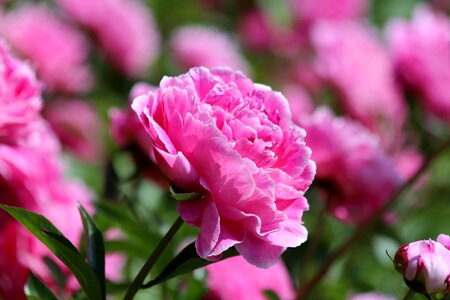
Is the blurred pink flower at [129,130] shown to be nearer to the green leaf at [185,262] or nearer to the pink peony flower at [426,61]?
the green leaf at [185,262]

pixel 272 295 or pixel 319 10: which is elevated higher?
pixel 272 295

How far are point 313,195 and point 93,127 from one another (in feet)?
1.83

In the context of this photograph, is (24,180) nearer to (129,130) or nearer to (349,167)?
(129,130)

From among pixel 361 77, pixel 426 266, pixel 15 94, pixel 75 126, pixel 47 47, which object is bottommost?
pixel 75 126

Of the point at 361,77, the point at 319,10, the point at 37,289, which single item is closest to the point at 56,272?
the point at 37,289

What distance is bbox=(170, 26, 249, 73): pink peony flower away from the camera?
2135 mm

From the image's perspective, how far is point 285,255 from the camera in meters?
1.25

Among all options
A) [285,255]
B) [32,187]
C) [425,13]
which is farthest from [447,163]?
[32,187]

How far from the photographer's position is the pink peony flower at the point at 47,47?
170cm

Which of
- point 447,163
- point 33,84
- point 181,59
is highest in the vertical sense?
point 33,84

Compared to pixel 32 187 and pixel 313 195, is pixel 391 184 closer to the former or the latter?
pixel 313 195

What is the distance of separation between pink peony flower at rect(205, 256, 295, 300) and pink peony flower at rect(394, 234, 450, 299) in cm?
30

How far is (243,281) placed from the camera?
1.02 m

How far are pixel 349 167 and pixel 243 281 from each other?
0.69ft
